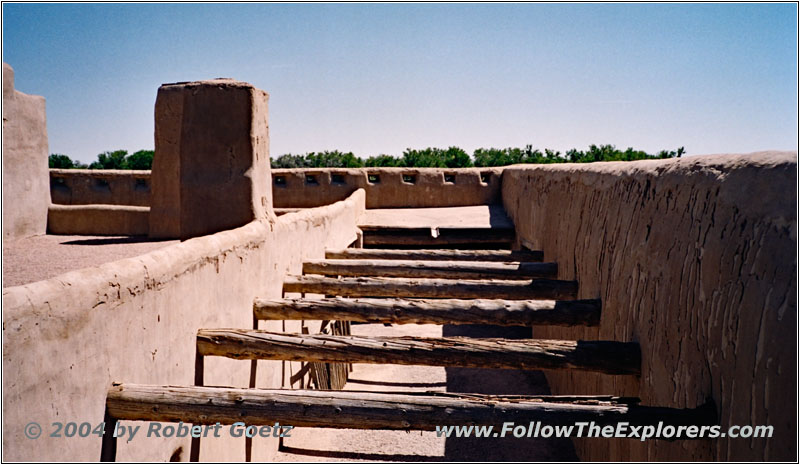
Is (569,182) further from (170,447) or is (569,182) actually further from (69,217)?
(69,217)

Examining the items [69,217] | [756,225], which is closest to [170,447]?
[756,225]

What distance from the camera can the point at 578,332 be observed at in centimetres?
479

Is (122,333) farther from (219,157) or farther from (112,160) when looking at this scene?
(112,160)

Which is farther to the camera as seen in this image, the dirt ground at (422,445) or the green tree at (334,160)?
the green tree at (334,160)

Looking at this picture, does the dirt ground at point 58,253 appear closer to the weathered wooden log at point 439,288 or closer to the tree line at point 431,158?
the weathered wooden log at point 439,288

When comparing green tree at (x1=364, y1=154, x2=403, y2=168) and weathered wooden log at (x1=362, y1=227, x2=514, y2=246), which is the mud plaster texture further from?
green tree at (x1=364, y1=154, x2=403, y2=168)

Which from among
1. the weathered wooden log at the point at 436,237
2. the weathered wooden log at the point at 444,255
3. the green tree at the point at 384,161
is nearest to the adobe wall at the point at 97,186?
the weathered wooden log at the point at 436,237

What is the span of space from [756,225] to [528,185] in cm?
608

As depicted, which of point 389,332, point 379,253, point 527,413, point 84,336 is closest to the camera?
point 84,336

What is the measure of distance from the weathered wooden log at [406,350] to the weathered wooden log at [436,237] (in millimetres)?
6249

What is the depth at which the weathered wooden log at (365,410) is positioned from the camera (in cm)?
265

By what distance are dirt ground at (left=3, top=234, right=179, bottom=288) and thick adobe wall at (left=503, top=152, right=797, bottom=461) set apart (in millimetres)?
4089

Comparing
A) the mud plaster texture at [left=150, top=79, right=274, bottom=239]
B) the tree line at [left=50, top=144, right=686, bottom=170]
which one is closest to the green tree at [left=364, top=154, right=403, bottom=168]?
the tree line at [left=50, top=144, right=686, bottom=170]

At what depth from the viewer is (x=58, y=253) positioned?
580 centimetres
